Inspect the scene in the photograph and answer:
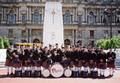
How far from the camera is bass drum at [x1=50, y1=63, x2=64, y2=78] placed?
18.4 meters

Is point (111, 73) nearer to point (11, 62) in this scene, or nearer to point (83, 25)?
point (11, 62)

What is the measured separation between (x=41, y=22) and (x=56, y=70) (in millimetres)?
51747

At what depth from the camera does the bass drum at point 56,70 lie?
60.4 feet

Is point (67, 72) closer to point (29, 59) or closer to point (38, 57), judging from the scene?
point (38, 57)

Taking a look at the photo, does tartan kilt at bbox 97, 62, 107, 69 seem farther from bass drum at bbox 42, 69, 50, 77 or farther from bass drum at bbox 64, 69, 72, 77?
bass drum at bbox 42, 69, 50, 77

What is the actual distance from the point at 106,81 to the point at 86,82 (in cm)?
145

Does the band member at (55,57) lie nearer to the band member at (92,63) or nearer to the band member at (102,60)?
the band member at (92,63)

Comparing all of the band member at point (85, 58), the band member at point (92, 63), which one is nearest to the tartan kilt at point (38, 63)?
the band member at point (85, 58)


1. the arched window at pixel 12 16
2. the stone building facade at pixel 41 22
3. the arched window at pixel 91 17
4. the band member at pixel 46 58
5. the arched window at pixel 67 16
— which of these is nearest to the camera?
the band member at pixel 46 58

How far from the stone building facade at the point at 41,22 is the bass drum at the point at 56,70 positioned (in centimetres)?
5014

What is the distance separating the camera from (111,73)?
21000 millimetres

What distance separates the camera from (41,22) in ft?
230

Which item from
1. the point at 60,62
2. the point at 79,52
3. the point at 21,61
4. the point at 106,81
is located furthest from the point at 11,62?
the point at 106,81

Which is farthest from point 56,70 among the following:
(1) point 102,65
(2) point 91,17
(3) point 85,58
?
(2) point 91,17
